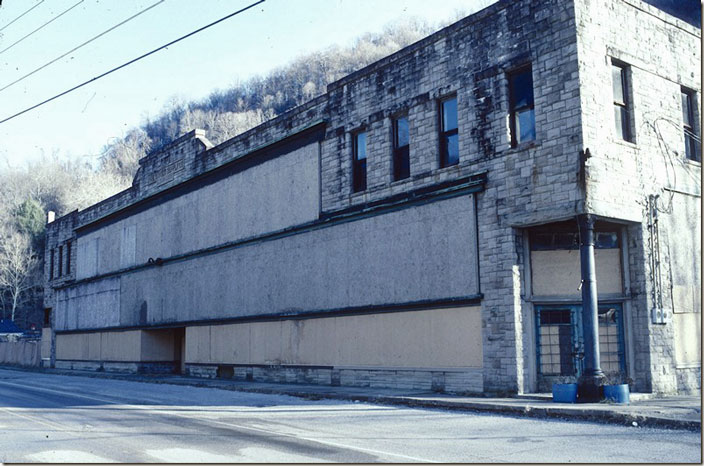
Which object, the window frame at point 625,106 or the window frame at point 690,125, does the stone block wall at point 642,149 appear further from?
the window frame at point 690,125

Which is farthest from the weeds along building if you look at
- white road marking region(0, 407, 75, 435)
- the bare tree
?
the bare tree

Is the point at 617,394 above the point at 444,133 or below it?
below

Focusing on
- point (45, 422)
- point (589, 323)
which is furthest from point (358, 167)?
point (45, 422)

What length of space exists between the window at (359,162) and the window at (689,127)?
371 inches

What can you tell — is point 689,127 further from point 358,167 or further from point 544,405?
point 544,405

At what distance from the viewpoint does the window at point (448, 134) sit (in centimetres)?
1986

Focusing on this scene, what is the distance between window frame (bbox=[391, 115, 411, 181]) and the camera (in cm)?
2128

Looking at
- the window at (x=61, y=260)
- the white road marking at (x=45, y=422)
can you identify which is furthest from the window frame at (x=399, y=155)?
the window at (x=61, y=260)

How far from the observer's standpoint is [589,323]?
1593cm

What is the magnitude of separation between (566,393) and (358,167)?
10594 millimetres

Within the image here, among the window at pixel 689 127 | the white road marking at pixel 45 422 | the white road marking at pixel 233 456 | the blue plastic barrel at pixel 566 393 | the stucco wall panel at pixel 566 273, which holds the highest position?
the window at pixel 689 127

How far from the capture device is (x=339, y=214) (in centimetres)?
2297

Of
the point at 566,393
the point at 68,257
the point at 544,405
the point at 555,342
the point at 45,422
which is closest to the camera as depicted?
the point at 45,422

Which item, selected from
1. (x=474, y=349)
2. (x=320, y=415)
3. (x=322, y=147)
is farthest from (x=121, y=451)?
(x=322, y=147)
